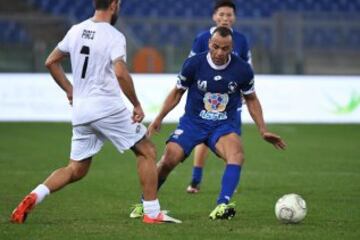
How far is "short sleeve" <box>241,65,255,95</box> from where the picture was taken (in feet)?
30.1

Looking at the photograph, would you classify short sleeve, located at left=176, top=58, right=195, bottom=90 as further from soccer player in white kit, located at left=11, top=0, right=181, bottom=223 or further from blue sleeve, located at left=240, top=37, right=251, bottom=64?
blue sleeve, located at left=240, top=37, right=251, bottom=64

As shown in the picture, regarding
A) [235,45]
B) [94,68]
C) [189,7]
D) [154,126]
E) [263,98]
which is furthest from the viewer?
[189,7]

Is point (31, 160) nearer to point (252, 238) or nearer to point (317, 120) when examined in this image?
point (252, 238)

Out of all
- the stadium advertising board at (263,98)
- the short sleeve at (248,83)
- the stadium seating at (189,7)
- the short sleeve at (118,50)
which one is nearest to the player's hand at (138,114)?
the short sleeve at (118,50)

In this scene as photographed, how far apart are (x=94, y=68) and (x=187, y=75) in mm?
1365

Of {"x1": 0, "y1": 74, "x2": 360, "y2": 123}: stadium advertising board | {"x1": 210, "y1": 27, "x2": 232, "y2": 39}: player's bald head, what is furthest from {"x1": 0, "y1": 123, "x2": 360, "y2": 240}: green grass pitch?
{"x1": 0, "y1": 74, "x2": 360, "y2": 123}: stadium advertising board

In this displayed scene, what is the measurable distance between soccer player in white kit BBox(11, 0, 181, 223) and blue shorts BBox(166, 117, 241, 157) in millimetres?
850

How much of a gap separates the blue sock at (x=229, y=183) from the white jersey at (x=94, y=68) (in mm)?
1380

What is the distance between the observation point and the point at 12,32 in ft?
81.4

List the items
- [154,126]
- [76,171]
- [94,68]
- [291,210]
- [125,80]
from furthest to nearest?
[154,126] → [76,171] → [291,210] → [94,68] → [125,80]

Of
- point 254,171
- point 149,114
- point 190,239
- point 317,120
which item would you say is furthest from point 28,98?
point 190,239


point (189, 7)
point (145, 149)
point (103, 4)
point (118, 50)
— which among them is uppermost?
point (189, 7)

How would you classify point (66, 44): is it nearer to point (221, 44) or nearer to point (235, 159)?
point (221, 44)

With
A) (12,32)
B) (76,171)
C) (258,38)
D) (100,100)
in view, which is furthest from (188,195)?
(12,32)
